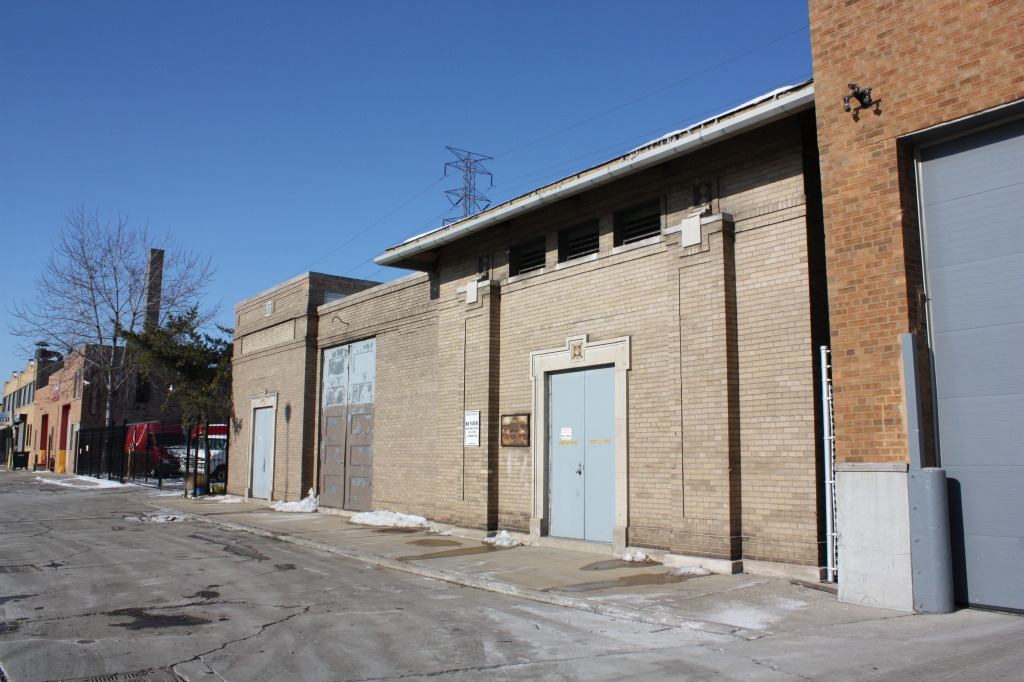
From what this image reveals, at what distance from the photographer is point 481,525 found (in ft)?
44.7

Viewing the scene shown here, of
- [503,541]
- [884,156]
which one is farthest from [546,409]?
[884,156]

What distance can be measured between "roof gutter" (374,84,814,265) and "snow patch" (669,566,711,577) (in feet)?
18.2

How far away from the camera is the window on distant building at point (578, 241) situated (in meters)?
12.5

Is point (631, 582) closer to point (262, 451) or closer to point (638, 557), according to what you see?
point (638, 557)

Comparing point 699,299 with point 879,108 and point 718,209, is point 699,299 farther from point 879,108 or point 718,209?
point 879,108

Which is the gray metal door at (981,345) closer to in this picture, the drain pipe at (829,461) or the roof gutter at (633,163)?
the drain pipe at (829,461)

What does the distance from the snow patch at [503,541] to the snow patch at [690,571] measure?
12.4 feet

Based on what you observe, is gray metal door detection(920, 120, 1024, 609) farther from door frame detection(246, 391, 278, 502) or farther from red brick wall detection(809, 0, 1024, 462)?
door frame detection(246, 391, 278, 502)

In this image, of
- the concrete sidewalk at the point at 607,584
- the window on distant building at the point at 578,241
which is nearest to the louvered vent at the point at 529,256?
the window on distant building at the point at 578,241

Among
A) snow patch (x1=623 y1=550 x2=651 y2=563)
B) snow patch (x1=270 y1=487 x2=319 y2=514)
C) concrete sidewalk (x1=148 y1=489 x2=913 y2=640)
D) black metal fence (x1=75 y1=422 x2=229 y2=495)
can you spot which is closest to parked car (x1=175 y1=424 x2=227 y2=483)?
black metal fence (x1=75 y1=422 x2=229 y2=495)

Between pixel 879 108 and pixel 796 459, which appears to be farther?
pixel 796 459

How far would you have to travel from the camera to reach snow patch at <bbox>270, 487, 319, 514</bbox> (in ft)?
64.2

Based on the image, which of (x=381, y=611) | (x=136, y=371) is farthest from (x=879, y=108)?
(x=136, y=371)

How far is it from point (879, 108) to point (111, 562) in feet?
38.5
